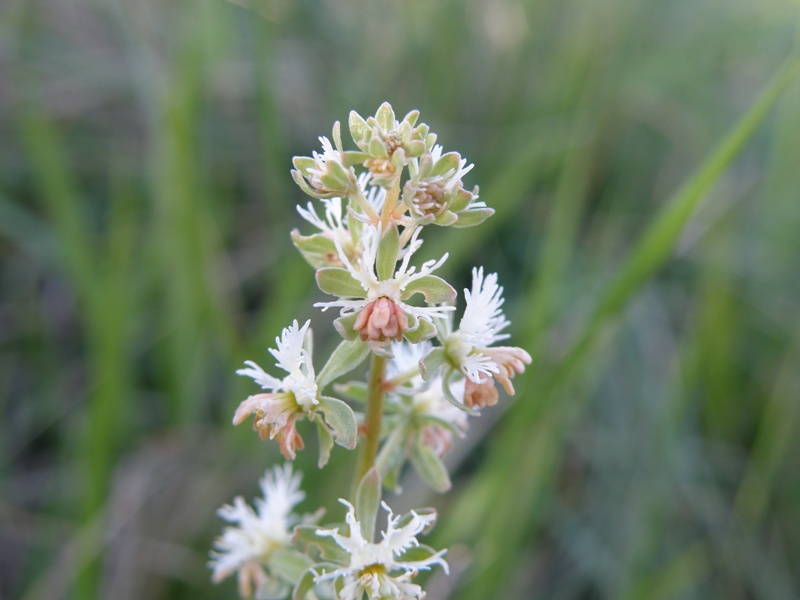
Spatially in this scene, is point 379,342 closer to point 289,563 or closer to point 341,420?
point 341,420

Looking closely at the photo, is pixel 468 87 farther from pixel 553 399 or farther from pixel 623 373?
pixel 553 399

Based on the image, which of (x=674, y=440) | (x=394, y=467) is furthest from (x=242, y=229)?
(x=394, y=467)

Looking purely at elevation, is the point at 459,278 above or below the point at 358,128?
above

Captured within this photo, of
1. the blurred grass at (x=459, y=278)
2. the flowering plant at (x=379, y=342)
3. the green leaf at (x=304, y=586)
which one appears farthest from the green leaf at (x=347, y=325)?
the blurred grass at (x=459, y=278)

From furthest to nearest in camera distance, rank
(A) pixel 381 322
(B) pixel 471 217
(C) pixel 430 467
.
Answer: (C) pixel 430 467
(B) pixel 471 217
(A) pixel 381 322

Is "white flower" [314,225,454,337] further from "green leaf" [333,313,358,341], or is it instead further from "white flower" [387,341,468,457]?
"white flower" [387,341,468,457]

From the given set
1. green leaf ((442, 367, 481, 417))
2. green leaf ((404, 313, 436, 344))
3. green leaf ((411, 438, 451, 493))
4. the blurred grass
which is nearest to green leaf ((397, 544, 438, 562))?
green leaf ((411, 438, 451, 493))

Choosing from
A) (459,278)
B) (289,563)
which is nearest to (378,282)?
(289,563)
